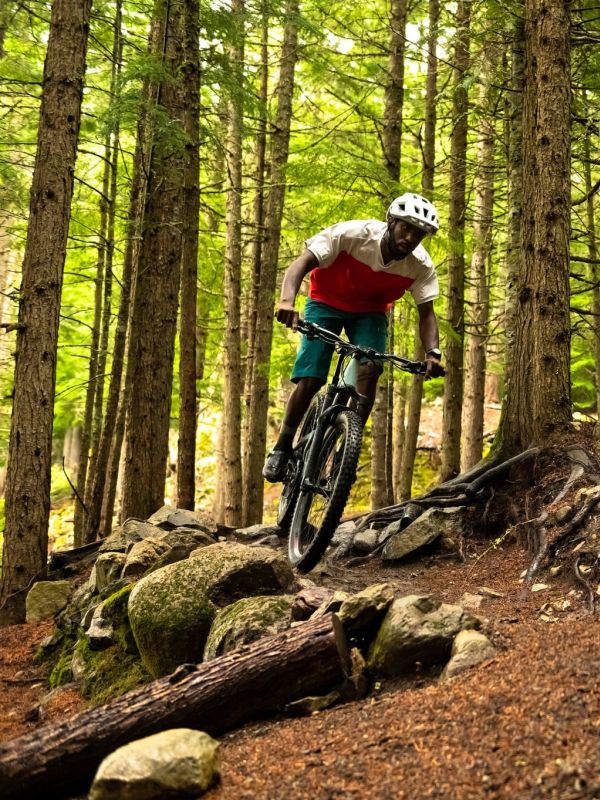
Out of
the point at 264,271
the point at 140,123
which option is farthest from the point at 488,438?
the point at 140,123

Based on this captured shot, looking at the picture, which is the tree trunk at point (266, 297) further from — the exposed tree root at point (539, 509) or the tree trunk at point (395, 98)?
the exposed tree root at point (539, 509)

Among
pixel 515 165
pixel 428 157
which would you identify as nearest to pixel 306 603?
pixel 515 165

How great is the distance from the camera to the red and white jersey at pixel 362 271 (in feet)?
18.6

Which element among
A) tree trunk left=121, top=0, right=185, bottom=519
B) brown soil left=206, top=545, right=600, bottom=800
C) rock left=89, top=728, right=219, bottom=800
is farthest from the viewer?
Result: tree trunk left=121, top=0, right=185, bottom=519

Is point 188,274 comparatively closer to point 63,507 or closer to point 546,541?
point 546,541

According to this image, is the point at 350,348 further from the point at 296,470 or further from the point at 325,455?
the point at 296,470

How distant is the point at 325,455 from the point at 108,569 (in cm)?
223

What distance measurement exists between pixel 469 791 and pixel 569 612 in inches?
80.7

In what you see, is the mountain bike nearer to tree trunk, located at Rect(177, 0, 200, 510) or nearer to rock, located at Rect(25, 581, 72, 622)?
rock, located at Rect(25, 581, 72, 622)

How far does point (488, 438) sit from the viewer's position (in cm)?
2064

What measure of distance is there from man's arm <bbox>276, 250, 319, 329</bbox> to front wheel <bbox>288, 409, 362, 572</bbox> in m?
0.92

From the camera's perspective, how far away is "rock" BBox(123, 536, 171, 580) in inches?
240

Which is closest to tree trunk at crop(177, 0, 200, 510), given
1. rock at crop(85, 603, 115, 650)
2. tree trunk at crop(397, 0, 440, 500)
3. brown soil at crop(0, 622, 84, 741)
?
brown soil at crop(0, 622, 84, 741)

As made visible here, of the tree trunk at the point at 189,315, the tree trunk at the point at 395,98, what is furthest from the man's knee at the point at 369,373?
the tree trunk at the point at 395,98
